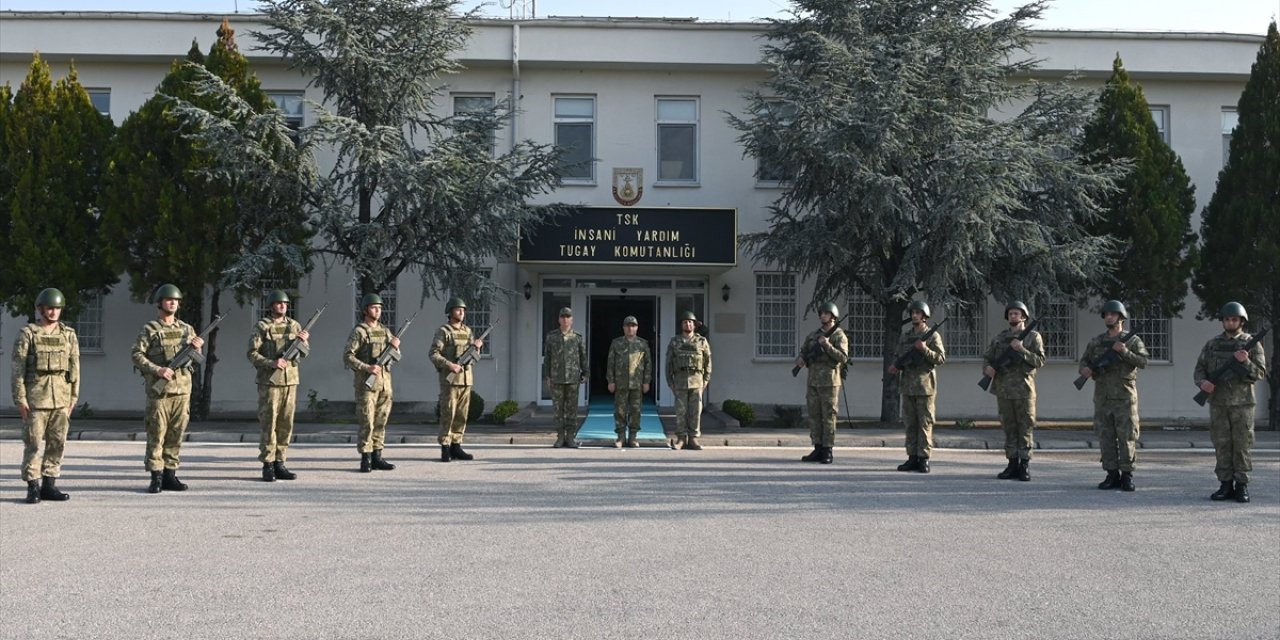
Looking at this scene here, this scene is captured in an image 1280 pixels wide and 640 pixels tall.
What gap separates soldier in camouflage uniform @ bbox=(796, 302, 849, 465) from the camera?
1343 centimetres

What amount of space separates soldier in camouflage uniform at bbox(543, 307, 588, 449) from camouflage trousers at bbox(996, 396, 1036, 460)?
6.02 metres

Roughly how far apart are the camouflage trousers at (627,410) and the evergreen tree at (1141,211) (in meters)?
9.25

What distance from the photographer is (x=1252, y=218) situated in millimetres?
18547

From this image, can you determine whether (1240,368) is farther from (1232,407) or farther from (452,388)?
(452,388)

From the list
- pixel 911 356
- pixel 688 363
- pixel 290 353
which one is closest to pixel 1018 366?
pixel 911 356

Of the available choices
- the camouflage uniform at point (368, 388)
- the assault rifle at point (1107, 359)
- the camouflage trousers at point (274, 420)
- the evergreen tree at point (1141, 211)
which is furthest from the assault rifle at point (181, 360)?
the evergreen tree at point (1141, 211)

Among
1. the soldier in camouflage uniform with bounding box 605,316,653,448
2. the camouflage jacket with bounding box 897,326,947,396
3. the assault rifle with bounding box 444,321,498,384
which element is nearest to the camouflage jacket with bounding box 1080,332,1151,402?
the camouflage jacket with bounding box 897,326,947,396

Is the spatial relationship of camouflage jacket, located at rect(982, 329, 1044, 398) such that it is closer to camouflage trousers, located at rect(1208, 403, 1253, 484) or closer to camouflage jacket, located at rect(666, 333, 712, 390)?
camouflage trousers, located at rect(1208, 403, 1253, 484)

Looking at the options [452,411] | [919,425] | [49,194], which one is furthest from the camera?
[49,194]

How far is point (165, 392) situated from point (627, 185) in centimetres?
1197

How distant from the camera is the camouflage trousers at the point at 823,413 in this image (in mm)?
13359

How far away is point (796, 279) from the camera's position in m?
21.5

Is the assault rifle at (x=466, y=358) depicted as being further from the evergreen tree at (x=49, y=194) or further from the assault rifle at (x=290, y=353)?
the evergreen tree at (x=49, y=194)

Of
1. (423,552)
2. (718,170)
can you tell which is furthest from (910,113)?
(423,552)
